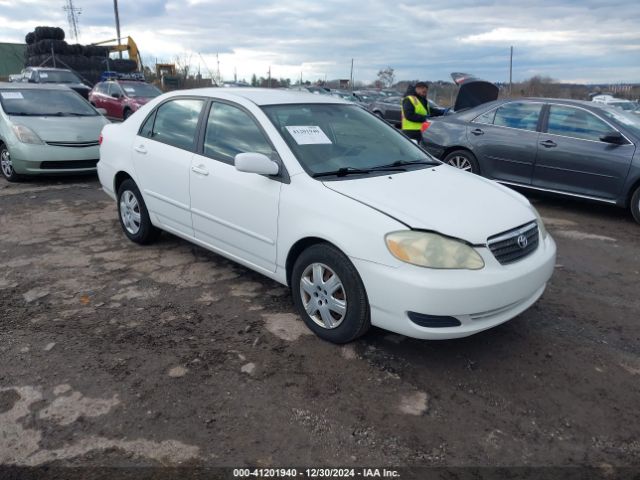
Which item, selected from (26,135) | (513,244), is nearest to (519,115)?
(513,244)

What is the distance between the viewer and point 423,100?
9.16 meters

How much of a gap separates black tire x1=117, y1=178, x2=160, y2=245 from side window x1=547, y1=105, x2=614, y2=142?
5.26 metres

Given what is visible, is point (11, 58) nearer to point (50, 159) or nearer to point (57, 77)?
point (57, 77)

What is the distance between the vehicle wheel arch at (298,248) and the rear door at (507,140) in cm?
478

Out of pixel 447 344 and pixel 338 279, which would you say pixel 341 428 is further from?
pixel 447 344

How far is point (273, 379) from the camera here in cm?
310

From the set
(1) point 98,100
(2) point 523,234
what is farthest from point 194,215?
(1) point 98,100

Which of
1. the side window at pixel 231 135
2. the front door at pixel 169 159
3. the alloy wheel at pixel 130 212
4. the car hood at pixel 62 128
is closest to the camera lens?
the side window at pixel 231 135

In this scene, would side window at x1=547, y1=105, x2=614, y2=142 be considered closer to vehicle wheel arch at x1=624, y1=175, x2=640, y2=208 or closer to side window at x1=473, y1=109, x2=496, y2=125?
vehicle wheel arch at x1=624, y1=175, x2=640, y2=208

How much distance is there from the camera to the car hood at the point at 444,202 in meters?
3.12

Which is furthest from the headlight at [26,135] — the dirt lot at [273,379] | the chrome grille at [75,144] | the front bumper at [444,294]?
the front bumper at [444,294]

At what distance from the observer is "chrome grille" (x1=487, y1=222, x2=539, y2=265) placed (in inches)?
125

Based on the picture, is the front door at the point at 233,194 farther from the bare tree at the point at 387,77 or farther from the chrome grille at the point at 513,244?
the bare tree at the point at 387,77

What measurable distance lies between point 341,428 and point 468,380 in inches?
35.7
